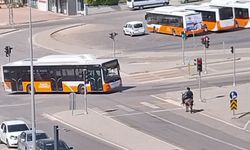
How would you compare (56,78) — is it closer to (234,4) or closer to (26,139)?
(26,139)

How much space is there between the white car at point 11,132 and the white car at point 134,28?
4603 cm

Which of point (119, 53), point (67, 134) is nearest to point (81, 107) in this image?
point (67, 134)

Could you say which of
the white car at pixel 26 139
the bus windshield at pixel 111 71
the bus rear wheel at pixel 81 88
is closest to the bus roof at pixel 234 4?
the bus windshield at pixel 111 71

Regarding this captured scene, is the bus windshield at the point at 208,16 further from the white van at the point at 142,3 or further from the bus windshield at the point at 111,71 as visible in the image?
the bus windshield at the point at 111,71

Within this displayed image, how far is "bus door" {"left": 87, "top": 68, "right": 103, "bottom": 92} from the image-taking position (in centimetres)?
5747

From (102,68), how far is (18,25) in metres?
50.0

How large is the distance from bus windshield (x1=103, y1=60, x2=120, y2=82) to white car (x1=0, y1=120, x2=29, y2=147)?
15.4 meters

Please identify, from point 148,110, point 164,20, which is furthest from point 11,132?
point 164,20

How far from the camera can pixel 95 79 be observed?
189 ft

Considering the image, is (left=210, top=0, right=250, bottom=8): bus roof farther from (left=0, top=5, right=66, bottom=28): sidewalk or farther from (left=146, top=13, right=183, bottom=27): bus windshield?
(left=0, top=5, right=66, bottom=28): sidewalk

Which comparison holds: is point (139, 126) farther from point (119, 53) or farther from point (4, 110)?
point (119, 53)

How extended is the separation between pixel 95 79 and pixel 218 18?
3170 cm

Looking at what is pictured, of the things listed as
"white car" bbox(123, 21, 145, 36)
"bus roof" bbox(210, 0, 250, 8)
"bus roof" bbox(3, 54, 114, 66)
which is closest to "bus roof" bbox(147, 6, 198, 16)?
"white car" bbox(123, 21, 145, 36)

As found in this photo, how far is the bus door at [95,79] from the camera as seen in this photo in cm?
5747
